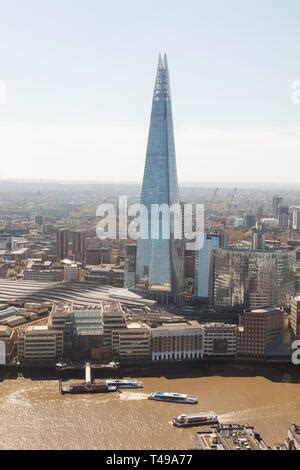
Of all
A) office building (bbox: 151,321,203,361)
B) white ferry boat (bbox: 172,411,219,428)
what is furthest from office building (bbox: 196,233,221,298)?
white ferry boat (bbox: 172,411,219,428)

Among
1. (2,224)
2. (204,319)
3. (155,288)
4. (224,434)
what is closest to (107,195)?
(2,224)

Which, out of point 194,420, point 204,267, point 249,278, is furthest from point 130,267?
point 194,420

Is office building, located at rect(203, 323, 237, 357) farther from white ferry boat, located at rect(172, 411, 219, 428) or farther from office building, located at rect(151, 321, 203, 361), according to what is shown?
white ferry boat, located at rect(172, 411, 219, 428)

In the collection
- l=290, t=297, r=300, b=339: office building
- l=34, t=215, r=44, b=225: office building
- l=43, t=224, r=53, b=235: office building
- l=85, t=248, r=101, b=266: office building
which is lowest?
l=290, t=297, r=300, b=339: office building

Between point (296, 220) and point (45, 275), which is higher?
point (296, 220)

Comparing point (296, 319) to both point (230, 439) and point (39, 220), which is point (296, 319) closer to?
point (230, 439)

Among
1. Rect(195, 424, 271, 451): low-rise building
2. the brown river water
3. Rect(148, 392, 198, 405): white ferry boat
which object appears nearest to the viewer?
Rect(195, 424, 271, 451): low-rise building
